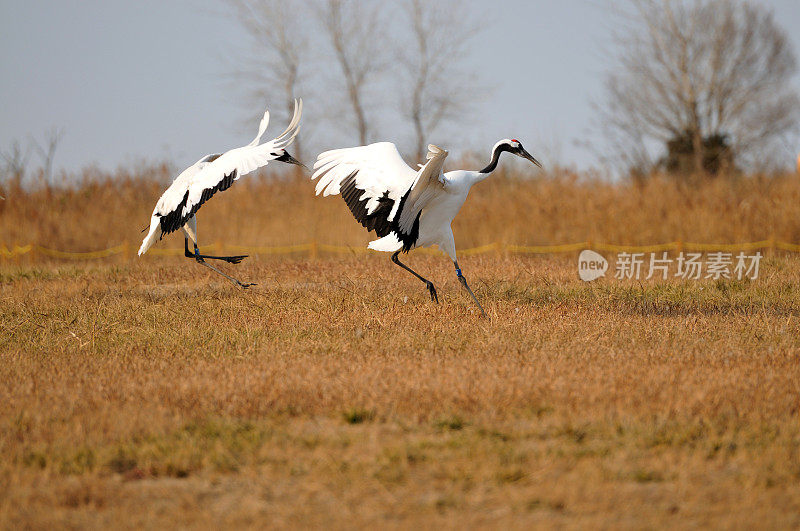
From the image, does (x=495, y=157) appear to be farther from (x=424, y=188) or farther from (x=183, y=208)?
(x=183, y=208)

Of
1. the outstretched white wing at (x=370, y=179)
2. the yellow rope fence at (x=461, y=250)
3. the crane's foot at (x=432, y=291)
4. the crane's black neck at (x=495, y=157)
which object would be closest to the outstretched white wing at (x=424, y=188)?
the outstretched white wing at (x=370, y=179)

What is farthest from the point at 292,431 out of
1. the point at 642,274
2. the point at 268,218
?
the point at 268,218

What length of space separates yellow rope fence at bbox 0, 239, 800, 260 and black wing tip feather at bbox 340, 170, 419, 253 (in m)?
6.02

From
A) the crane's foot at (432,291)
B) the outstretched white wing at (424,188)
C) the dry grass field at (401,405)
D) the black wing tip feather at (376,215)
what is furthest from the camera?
the crane's foot at (432,291)

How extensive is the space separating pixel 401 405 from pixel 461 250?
36.7ft

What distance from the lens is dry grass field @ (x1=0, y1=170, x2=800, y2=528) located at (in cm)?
320

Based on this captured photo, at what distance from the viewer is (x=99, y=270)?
1262 centimetres

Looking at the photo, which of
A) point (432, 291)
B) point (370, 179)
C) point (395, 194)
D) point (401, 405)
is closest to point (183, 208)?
point (370, 179)

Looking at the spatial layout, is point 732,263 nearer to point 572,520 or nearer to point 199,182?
point 199,182

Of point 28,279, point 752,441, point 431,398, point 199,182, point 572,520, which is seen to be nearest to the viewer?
point 572,520

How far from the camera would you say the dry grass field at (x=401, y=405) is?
126 inches

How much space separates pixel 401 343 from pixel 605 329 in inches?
67.2

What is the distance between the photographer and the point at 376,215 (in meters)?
8.21

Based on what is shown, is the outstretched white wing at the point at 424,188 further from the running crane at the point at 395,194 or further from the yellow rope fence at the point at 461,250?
the yellow rope fence at the point at 461,250
